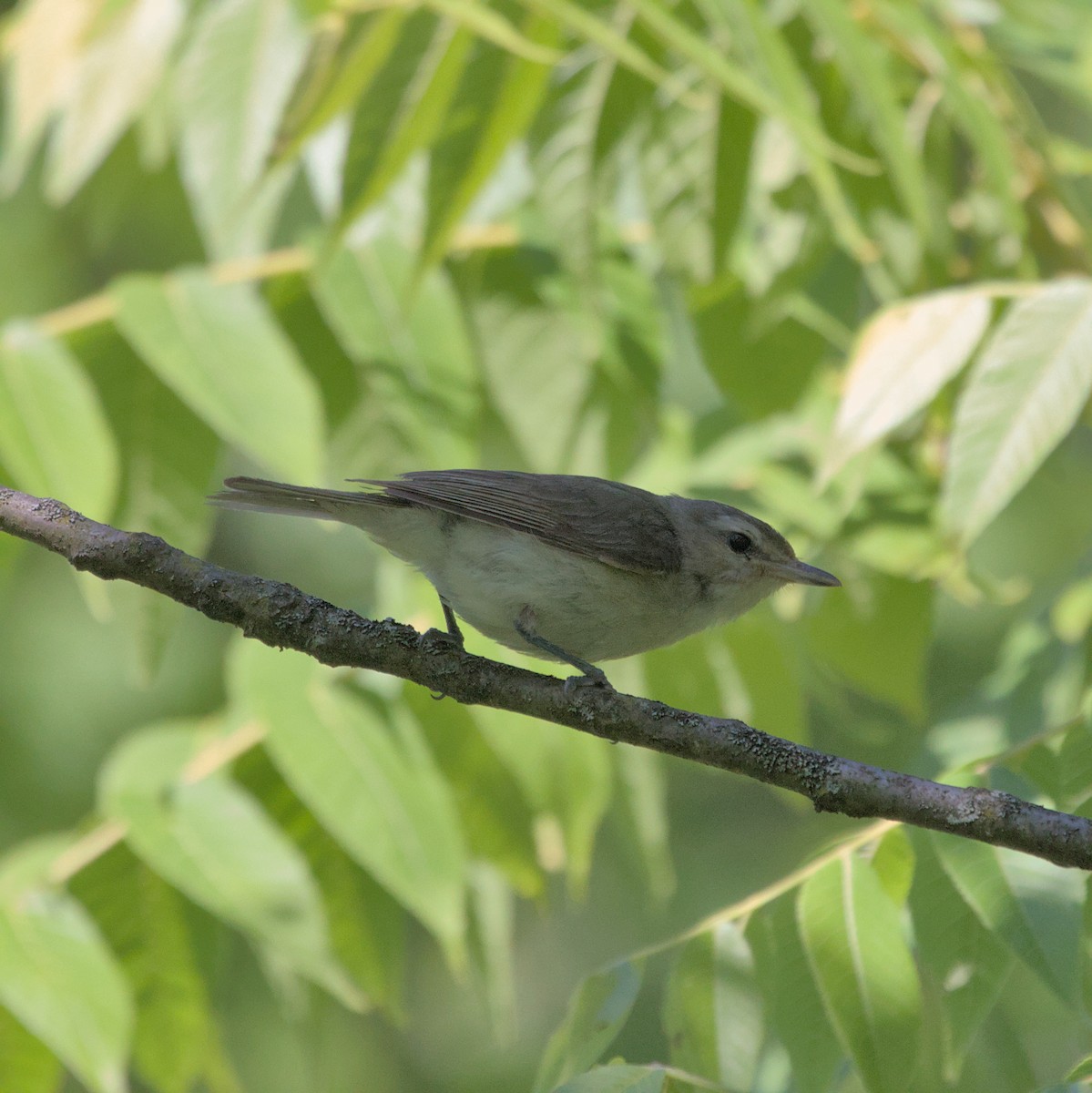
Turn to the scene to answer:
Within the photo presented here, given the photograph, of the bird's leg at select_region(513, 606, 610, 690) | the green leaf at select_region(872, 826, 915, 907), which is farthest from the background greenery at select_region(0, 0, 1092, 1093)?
the bird's leg at select_region(513, 606, 610, 690)

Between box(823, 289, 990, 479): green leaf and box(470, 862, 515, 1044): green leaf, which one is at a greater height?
box(823, 289, 990, 479): green leaf

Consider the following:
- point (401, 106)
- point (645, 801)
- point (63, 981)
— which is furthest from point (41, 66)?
point (645, 801)

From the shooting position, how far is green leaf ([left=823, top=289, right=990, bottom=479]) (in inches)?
133

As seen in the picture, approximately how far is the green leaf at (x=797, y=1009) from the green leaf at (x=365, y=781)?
3.41ft

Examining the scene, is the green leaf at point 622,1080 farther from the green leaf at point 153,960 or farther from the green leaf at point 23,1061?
the green leaf at point 23,1061

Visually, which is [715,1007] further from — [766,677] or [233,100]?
[233,100]

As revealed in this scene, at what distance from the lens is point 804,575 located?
409 centimetres

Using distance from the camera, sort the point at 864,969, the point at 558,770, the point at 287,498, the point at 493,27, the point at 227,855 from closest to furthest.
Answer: the point at 864,969 < the point at 493,27 < the point at 227,855 < the point at 287,498 < the point at 558,770

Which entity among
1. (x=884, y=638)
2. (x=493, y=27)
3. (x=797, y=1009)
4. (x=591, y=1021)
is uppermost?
(x=493, y=27)

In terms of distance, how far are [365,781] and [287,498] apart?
0.90 metres

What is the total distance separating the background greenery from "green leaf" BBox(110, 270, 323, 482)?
0.05ft

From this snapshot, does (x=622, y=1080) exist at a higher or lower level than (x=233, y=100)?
lower

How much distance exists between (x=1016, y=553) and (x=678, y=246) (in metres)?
3.24

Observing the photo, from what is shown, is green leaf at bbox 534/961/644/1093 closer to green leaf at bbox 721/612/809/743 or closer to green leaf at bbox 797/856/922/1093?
green leaf at bbox 797/856/922/1093
